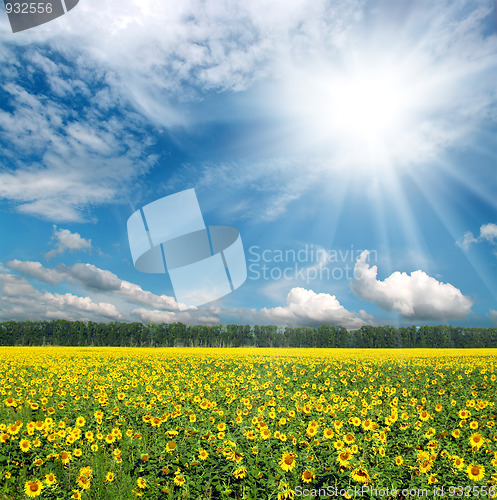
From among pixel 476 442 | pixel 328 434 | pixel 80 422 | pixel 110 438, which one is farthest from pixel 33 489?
pixel 476 442

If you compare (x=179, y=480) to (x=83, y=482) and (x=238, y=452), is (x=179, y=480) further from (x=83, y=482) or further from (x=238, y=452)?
(x=83, y=482)

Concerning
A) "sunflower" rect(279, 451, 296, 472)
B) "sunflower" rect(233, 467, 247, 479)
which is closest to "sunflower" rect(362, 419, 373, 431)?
"sunflower" rect(279, 451, 296, 472)

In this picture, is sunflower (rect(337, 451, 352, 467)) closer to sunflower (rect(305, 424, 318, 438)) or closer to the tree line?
sunflower (rect(305, 424, 318, 438))

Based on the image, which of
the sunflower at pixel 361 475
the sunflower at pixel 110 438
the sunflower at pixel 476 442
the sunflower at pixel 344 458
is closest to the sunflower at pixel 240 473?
the sunflower at pixel 344 458

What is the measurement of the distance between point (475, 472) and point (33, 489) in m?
6.39

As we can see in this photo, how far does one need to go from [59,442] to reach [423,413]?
24.4ft

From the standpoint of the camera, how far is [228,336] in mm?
112750

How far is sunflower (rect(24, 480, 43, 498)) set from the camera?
498 centimetres

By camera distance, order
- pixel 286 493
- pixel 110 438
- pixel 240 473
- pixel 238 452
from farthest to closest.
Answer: pixel 110 438
pixel 238 452
pixel 240 473
pixel 286 493

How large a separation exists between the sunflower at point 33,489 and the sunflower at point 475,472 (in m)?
6.15

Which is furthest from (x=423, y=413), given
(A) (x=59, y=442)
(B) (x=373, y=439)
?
(A) (x=59, y=442)

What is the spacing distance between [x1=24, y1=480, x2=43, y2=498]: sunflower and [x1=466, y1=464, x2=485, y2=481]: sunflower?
6154mm

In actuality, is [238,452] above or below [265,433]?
below

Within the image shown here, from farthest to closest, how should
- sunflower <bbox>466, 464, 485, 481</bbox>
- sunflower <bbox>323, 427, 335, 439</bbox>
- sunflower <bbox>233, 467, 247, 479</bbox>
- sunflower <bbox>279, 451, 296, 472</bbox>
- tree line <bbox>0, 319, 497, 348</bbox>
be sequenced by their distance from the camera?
tree line <bbox>0, 319, 497, 348</bbox> → sunflower <bbox>323, 427, 335, 439</bbox> → sunflower <bbox>279, 451, 296, 472</bbox> → sunflower <bbox>233, 467, 247, 479</bbox> → sunflower <bbox>466, 464, 485, 481</bbox>
